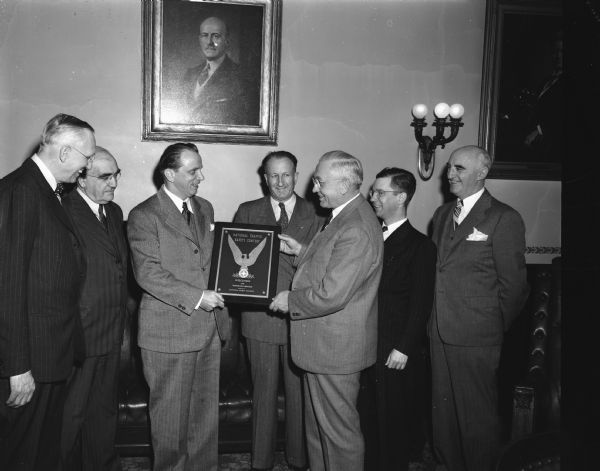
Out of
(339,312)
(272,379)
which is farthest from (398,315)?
(272,379)

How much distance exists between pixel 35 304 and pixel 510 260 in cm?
273

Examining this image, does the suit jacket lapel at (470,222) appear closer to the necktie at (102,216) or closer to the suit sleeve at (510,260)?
the suit sleeve at (510,260)

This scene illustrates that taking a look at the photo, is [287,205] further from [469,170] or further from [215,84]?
[215,84]

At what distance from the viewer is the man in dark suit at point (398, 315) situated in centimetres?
321

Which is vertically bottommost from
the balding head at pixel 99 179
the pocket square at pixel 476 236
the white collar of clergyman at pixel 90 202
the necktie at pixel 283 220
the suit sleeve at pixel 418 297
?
the suit sleeve at pixel 418 297

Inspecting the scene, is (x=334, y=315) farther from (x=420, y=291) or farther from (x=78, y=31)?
(x=78, y=31)

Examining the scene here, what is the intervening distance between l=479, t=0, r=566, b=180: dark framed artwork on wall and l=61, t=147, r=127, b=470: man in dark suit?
12.3 ft

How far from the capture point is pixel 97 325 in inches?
118

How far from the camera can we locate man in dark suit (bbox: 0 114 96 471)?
2.31m

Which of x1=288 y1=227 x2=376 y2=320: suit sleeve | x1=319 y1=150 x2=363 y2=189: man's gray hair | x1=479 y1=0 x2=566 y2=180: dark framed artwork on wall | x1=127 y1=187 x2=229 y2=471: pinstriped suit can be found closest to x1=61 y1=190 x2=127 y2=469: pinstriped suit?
x1=127 y1=187 x2=229 y2=471: pinstriped suit

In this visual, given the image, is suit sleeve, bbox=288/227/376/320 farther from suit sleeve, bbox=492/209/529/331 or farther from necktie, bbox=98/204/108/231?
necktie, bbox=98/204/108/231

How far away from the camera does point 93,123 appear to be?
15.3ft

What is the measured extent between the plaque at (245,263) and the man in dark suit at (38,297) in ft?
2.85

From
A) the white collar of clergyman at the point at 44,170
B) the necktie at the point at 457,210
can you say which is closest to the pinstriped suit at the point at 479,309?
the necktie at the point at 457,210
